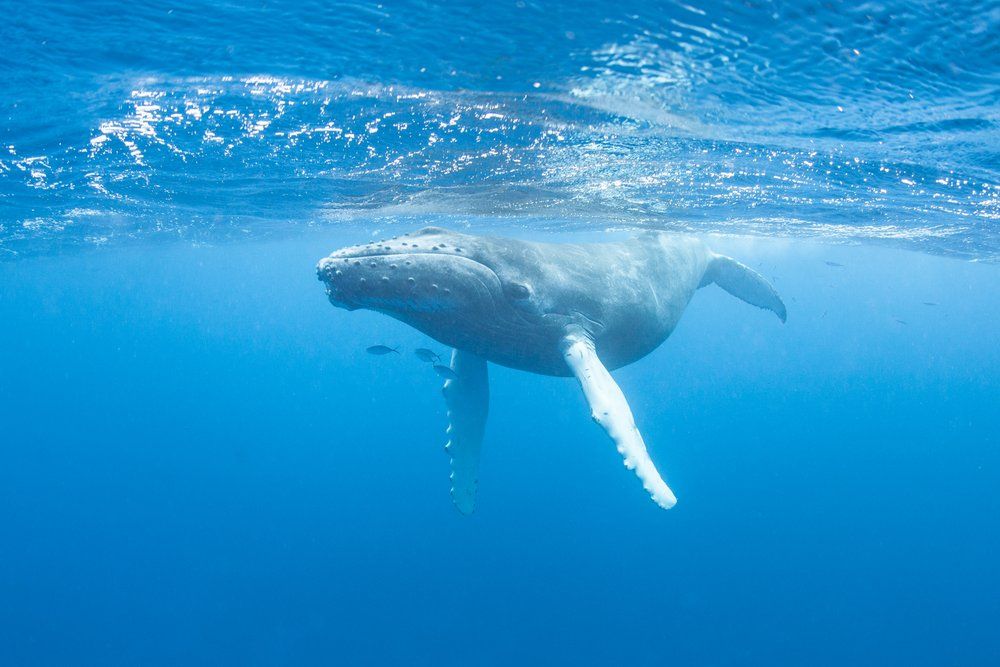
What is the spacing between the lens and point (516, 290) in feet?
21.8

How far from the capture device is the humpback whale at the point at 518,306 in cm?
581

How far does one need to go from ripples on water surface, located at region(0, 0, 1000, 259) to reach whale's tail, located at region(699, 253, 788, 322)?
244cm

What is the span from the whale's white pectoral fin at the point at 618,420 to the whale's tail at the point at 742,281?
707 centimetres

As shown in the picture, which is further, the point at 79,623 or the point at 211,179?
the point at 79,623

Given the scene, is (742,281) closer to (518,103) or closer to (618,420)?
(518,103)

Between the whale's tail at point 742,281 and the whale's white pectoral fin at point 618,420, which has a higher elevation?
the whale's white pectoral fin at point 618,420

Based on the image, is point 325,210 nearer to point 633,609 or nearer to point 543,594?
point 543,594

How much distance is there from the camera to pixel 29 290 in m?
74.2

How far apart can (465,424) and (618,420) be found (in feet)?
13.0

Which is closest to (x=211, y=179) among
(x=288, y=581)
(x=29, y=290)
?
(x=288, y=581)

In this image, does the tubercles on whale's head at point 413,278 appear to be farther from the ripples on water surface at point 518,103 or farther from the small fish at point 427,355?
the small fish at point 427,355

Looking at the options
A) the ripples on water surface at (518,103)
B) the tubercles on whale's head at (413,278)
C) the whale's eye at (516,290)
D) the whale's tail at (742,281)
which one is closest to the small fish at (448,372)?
the tubercles on whale's head at (413,278)

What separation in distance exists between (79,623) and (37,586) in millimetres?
6947

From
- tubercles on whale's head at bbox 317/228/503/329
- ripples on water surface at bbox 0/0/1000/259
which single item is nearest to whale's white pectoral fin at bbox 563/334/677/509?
tubercles on whale's head at bbox 317/228/503/329
